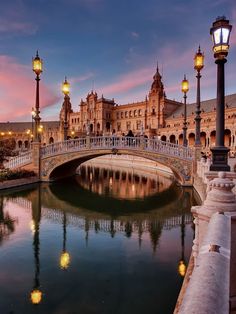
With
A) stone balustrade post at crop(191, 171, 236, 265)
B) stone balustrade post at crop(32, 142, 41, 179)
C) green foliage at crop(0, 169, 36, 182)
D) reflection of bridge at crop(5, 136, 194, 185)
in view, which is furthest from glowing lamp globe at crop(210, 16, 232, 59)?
stone balustrade post at crop(32, 142, 41, 179)

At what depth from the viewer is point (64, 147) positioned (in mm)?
22750

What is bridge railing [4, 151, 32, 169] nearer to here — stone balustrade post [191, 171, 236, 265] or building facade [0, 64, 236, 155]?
stone balustrade post [191, 171, 236, 265]

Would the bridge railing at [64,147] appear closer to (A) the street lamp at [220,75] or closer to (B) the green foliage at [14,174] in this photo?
(B) the green foliage at [14,174]

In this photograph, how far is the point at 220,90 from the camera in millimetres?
7738

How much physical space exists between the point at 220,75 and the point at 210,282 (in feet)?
23.6

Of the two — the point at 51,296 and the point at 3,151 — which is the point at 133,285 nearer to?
the point at 51,296

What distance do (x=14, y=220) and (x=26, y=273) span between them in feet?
18.5

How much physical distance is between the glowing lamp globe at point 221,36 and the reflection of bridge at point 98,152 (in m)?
13.0

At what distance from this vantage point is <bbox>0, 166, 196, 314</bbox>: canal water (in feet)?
19.4

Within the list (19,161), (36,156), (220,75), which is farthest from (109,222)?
(19,161)

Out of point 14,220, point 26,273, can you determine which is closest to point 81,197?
point 14,220

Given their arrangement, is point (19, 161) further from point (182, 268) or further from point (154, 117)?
point (154, 117)

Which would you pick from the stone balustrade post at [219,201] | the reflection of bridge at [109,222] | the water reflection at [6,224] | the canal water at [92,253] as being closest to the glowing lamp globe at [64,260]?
the canal water at [92,253]

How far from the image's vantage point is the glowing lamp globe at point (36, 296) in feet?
19.3
